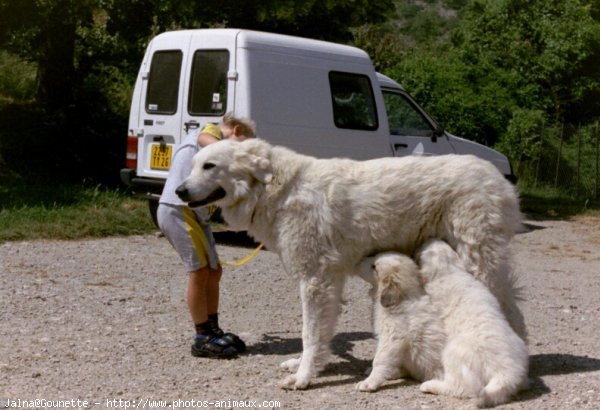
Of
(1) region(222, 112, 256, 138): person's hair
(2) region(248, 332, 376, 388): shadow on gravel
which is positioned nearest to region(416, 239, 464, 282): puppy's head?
(2) region(248, 332, 376, 388): shadow on gravel

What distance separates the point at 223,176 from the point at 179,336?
1.74 m

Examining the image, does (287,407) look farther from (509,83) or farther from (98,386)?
(509,83)

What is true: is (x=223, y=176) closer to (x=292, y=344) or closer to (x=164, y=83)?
(x=292, y=344)

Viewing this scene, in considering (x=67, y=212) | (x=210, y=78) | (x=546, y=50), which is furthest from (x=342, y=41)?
(x=546, y=50)

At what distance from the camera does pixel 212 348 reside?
21.6 feet

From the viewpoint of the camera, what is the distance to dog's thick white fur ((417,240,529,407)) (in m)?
5.41

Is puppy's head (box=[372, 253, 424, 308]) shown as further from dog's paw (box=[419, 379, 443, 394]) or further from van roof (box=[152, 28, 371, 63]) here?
van roof (box=[152, 28, 371, 63])

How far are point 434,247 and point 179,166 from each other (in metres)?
1.99

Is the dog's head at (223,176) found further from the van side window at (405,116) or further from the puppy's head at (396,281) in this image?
the van side window at (405,116)

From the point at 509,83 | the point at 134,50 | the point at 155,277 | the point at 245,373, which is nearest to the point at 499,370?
the point at 245,373

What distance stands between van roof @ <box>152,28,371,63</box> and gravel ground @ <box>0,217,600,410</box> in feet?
8.72

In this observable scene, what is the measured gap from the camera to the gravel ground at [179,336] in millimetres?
5641

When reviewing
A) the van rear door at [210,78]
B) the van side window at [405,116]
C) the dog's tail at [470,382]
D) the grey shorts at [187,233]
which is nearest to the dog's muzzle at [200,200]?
the grey shorts at [187,233]

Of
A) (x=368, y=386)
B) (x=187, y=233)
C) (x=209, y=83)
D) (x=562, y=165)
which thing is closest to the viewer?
(x=368, y=386)
